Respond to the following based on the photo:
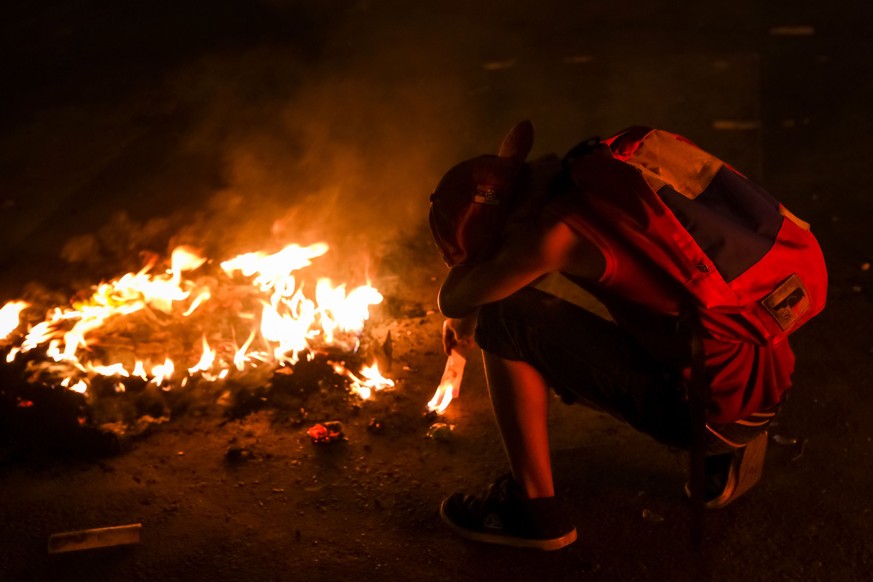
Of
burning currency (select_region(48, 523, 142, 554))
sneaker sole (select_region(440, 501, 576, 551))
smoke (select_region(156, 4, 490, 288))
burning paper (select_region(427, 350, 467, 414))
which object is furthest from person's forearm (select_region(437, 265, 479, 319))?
smoke (select_region(156, 4, 490, 288))

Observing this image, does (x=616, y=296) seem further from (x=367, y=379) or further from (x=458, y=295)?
(x=367, y=379)

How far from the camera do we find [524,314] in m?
2.77

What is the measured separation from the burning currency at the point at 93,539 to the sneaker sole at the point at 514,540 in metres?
1.26

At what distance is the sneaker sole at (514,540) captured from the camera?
2938 mm

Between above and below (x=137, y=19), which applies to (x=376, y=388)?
below

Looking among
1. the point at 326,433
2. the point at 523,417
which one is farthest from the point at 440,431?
the point at 523,417

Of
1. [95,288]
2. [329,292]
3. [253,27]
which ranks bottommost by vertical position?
[329,292]

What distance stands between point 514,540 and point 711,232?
140 cm

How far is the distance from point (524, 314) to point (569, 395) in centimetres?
42

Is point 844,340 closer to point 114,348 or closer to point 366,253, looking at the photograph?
point 366,253

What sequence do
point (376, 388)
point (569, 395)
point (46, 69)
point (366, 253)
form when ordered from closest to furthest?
point (569, 395)
point (376, 388)
point (366, 253)
point (46, 69)

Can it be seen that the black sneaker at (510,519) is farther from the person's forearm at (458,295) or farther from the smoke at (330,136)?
the smoke at (330,136)

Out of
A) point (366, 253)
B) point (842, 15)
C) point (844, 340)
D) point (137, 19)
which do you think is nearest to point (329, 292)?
point (366, 253)

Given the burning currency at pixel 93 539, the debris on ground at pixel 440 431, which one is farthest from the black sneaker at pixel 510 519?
the burning currency at pixel 93 539
